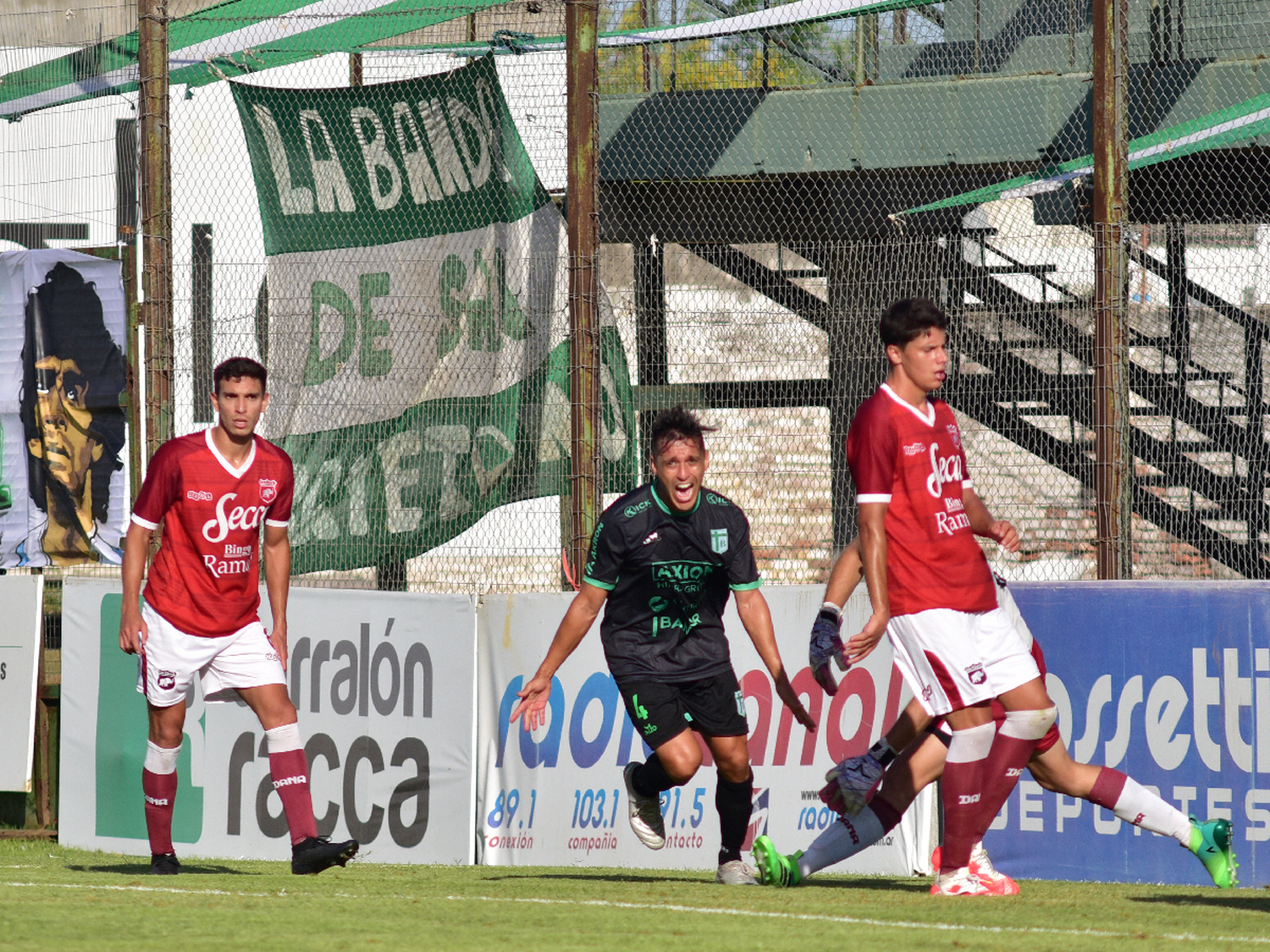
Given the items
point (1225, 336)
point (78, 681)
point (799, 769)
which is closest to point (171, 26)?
point (78, 681)

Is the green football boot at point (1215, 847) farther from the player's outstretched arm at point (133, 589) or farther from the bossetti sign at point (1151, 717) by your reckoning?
the player's outstretched arm at point (133, 589)

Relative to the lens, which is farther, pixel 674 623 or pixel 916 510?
pixel 674 623

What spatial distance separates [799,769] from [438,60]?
6.86 meters

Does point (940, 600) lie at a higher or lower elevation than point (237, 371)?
lower

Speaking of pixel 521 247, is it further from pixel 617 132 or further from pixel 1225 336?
pixel 1225 336

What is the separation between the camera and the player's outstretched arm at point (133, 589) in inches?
289

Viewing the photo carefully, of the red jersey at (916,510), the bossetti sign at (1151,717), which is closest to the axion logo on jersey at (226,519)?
the red jersey at (916,510)

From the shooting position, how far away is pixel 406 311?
10.0 meters

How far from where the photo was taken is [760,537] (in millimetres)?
10703

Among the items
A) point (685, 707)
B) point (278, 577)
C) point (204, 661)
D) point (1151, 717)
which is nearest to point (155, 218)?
point (278, 577)

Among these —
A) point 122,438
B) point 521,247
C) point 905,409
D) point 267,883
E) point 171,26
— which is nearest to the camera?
point 905,409

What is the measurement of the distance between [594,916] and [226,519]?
2663 millimetres


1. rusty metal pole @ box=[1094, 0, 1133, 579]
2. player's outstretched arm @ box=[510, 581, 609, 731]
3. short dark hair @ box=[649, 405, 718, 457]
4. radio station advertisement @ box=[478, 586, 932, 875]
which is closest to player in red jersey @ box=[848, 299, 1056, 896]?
short dark hair @ box=[649, 405, 718, 457]

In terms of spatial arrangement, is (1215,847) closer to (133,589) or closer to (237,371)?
(237,371)
